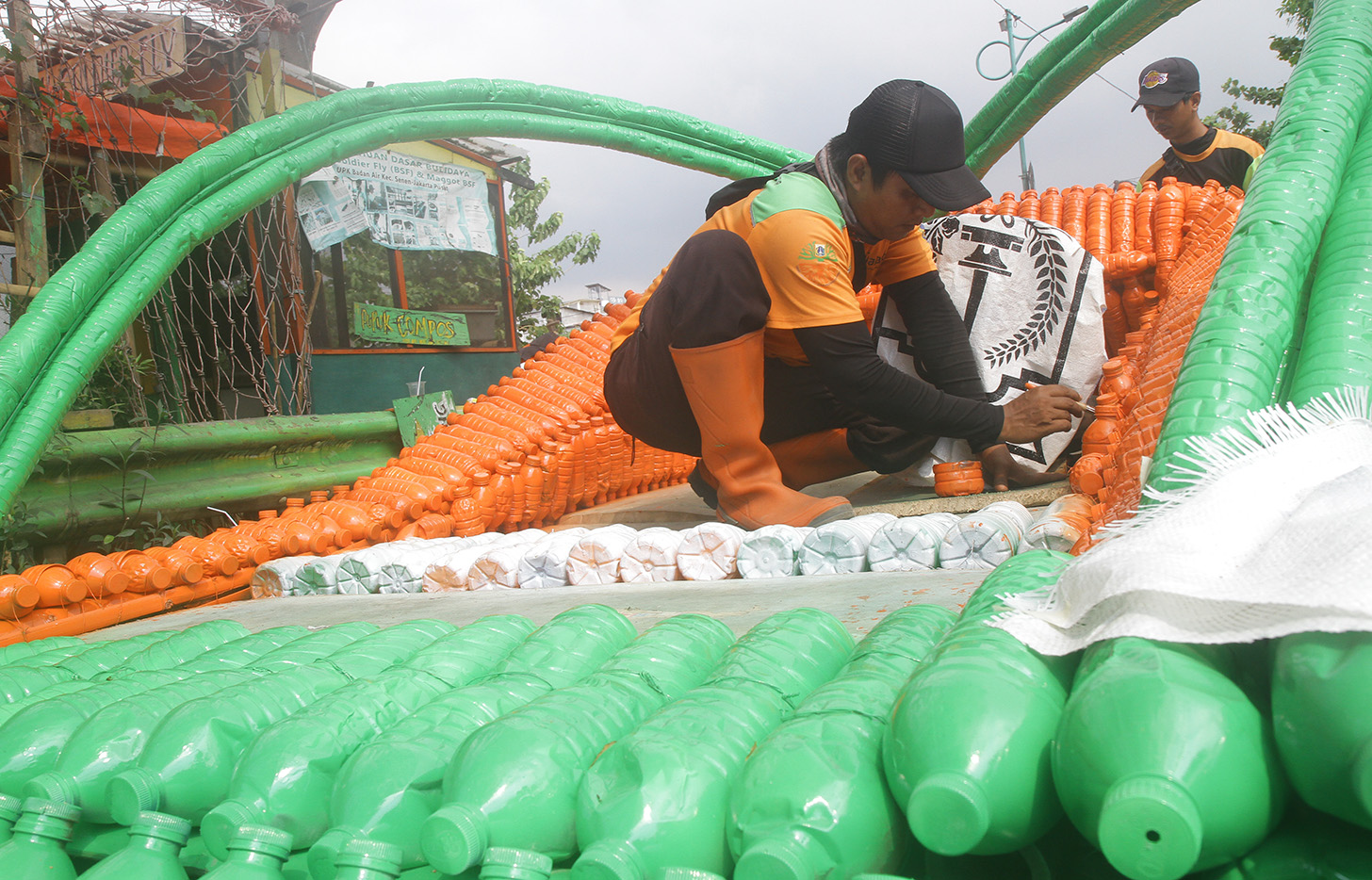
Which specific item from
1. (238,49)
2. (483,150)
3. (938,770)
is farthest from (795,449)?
(483,150)

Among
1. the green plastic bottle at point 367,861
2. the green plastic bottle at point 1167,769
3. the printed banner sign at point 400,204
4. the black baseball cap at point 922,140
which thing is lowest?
the green plastic bottle at point 367,861

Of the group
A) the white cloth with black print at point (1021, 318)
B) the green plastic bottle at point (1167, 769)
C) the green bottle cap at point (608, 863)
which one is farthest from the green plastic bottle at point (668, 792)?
the white cloth with black print at point (1021, 318)

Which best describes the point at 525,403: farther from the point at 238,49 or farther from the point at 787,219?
the point at 238,49

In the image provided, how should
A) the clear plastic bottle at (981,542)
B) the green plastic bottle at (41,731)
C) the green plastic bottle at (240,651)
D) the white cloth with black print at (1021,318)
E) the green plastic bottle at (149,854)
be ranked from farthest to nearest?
the white cloth with black print at (1021,318), the clear plastic bottle at (981,542), the green plastic bottle at (240,651), the green plastic bottle at (41,731), the green plastic bottle at (149,854)

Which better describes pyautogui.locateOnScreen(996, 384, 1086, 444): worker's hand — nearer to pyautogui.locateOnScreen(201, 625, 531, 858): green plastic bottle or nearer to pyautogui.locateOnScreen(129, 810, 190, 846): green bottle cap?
pyautogui.locateOnScreen(201, 625, 531, 858): green plastic bottle

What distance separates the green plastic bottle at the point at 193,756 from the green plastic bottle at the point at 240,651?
0.30m

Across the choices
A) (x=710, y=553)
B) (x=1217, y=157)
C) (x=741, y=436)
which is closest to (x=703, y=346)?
(x=741, y=436)

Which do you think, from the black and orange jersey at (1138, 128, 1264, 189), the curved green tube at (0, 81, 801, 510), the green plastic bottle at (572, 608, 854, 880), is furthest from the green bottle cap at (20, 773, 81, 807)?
the black and orange jersey at (1138, 128, 1264, 189)

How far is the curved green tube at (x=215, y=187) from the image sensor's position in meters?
2.31

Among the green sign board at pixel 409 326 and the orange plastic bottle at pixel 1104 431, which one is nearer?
the orange plastic bottle at pixel 1104 431

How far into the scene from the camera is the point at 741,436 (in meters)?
2.41

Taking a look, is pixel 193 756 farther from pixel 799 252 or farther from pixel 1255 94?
pixel 1255 94

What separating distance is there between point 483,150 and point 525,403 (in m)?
3.54

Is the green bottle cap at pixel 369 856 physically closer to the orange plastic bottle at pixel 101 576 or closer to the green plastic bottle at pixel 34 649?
the green plastic bottle at pixel 34 649
